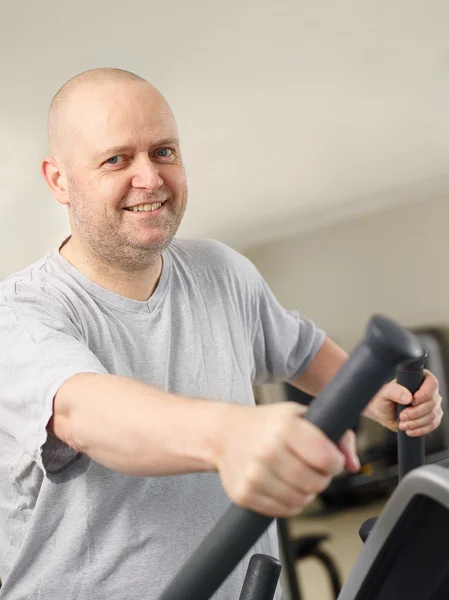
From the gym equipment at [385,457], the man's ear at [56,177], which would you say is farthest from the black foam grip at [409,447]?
the gym equipment at [385,457]

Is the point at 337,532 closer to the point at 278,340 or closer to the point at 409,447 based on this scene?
the point at 278,340

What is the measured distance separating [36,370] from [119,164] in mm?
498

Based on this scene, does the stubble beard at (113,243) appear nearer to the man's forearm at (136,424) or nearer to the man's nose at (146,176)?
the man's nose at (146,176)

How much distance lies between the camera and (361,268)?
369 centimetres

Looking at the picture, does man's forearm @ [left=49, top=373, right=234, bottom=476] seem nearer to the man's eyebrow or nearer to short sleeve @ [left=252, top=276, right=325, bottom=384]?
the man's eyebrow

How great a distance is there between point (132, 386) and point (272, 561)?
0.35 metres

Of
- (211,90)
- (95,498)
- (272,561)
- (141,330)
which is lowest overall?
(95,498)

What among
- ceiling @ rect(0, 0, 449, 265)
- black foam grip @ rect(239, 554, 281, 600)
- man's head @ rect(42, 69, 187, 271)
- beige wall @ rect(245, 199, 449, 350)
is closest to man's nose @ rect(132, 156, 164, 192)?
man's head @ rect(42, 69, 187, 271)

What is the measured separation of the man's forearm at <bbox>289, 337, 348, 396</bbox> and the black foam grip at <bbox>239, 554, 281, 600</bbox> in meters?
0.64

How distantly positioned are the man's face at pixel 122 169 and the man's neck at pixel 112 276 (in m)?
0.02

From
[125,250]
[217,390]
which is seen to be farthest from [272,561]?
[125,250]

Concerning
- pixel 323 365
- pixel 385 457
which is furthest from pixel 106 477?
pixel 385 457

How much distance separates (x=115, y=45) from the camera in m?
2.56

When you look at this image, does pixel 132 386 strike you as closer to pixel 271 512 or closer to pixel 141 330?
pixel 271 512
